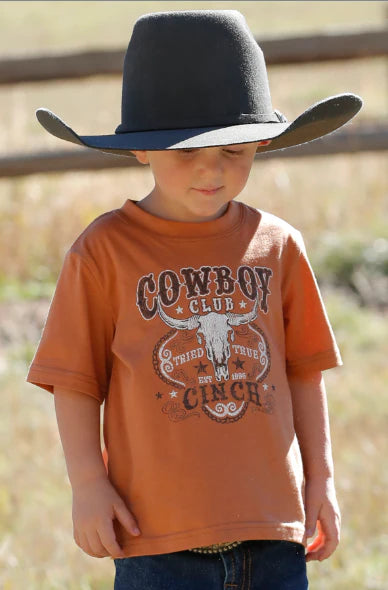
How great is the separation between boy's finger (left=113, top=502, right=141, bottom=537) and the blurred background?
1231mm

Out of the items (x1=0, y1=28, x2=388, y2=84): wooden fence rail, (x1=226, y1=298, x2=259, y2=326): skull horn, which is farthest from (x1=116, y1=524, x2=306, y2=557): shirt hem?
(x1=0, y1=28, x2=388, y2=84): wooden fence rail

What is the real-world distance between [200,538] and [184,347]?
1.16 ft

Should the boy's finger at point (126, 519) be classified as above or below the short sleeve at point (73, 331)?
below

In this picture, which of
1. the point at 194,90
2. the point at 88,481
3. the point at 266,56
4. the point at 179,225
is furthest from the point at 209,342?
the point at 266,56

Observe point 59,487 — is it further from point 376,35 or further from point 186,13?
point 376,35

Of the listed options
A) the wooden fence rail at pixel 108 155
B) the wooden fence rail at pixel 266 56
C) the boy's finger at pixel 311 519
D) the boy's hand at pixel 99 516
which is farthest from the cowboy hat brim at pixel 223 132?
the wooden fence rail at pixel 266 56

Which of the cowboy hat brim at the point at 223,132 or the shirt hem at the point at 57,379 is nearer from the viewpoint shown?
the cowboy hat brim at the point at 223,132

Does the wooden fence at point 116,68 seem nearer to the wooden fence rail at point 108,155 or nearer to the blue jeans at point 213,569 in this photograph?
the wooden fence rail at point 108,155

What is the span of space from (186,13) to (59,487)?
2.21 metres

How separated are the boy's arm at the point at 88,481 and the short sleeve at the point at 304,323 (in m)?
0.43

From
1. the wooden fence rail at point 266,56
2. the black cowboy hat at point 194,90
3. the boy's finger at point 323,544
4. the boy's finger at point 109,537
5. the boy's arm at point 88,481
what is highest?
Answer: the wooden fence rail at point 266,56

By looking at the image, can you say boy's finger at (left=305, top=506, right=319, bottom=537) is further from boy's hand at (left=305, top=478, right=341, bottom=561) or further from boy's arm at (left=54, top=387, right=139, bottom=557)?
boy's arm at (left=54, top=387, right=139, bottom=557)

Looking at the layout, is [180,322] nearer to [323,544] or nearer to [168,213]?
[168,213]

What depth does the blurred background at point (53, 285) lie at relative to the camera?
10.9ft
